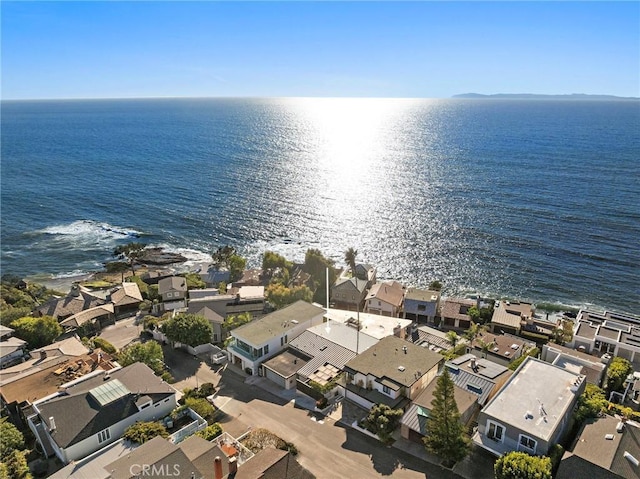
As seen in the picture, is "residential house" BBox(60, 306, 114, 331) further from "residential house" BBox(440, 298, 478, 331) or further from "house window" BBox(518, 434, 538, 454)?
"house window" BBox(518, 434, 538, 454)

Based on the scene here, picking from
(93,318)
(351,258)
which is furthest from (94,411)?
(351,258)

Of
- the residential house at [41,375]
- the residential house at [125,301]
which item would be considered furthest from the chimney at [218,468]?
the residential house at [125,301]

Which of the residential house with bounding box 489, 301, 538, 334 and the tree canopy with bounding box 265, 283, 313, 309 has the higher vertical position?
the tree canopy with bounding box 265, 283, 313, 309

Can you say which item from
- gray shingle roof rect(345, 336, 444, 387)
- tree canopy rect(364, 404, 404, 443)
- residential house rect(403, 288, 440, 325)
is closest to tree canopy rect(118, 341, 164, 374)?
gray shingle roof rect(345, 336, 444, 387)

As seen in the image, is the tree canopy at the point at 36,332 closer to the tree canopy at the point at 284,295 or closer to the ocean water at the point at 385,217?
the tree canopy at the point at 284,295

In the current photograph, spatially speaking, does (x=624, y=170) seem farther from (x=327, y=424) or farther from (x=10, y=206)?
(x=10, y=206)

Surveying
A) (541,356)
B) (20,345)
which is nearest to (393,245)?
(541,356)
